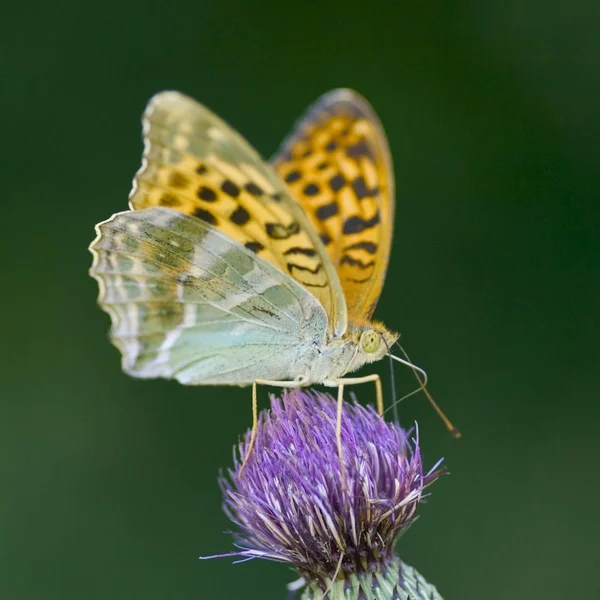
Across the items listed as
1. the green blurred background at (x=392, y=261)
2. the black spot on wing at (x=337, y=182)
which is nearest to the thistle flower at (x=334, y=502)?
the black spot on wing at (x=337, y=182)

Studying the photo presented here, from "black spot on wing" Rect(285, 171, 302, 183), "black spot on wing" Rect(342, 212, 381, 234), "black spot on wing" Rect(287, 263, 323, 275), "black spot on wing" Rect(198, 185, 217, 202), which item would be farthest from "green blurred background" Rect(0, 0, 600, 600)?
"black spot on wing" Rect(198, 185, 217, 202)

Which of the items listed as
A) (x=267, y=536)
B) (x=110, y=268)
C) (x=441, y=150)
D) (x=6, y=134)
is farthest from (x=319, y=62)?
(x=267, y=536)

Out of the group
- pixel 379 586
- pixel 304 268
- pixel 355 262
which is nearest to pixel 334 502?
pixel 379 586

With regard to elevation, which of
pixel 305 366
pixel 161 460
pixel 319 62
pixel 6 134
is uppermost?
pixel 319 62

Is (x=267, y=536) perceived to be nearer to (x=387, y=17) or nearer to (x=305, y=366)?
(x=305, y=366)

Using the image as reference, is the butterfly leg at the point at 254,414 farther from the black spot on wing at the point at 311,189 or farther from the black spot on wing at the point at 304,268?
the black spot on wing at the point at 311,189

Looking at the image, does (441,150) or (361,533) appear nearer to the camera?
(361,533)
